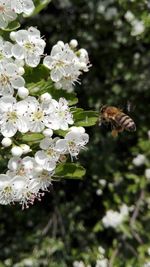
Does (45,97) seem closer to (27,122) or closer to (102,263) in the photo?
(27,122)

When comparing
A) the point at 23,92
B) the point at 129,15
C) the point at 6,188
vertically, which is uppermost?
the point at 129,15

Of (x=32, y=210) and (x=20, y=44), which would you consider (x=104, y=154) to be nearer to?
(x=32, y=210)

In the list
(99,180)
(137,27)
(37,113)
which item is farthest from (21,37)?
(99,180)

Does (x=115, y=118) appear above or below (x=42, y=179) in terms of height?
above

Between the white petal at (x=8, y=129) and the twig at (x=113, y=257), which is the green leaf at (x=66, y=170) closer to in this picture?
the white petal at (x=8, y=129)

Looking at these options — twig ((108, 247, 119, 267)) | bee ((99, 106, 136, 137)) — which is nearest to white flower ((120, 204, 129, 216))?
twig ((108, 247, 119, 267))

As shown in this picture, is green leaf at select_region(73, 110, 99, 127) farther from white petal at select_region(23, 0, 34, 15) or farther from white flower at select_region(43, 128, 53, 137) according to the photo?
white petal at select_region(23, 0, 34, 15)
